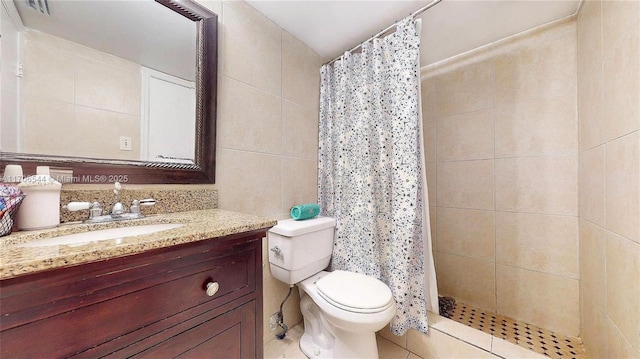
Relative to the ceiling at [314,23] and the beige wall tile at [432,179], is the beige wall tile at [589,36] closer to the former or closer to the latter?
the ceiling at [314,23]

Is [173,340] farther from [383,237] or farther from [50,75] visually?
[383,237]

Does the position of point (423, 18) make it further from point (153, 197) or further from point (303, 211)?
point (153, 197)

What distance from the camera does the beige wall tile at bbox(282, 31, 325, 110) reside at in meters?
1.57

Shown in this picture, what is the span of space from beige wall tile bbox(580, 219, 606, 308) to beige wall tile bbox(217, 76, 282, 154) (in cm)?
173

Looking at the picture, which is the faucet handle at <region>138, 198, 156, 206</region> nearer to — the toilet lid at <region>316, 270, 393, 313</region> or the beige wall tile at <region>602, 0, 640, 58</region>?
the toilet lid at <region>316, 270, 393, 313</region>

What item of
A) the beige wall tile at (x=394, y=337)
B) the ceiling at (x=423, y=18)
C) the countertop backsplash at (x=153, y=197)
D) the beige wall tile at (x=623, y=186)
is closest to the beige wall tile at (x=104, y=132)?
the countertop backsplash at (x=153, y=197)

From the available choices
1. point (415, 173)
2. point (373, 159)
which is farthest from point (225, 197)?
point (415, 173)

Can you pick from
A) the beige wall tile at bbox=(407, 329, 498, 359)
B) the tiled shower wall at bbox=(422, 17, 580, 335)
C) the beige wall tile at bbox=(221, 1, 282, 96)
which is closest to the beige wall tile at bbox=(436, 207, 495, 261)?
the tiled shower wall at bbox=(422, 17, 580, 335)

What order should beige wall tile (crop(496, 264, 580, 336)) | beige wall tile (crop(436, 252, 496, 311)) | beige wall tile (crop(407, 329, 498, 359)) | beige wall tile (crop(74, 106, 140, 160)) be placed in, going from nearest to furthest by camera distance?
beige wall tile (crop(74, 106, 140, 160)), beige wall tile (crop(407, 329, 498, 359)), beige wall tile (crop(496, 264, 580, 336)), beige wall tile (crop(436, 252, 496, 311))

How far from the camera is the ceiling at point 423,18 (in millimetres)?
1314

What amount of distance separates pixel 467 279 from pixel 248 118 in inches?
78.3

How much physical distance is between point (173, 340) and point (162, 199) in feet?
1.97

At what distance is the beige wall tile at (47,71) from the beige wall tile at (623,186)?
6.66 ft

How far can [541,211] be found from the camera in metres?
1.54
